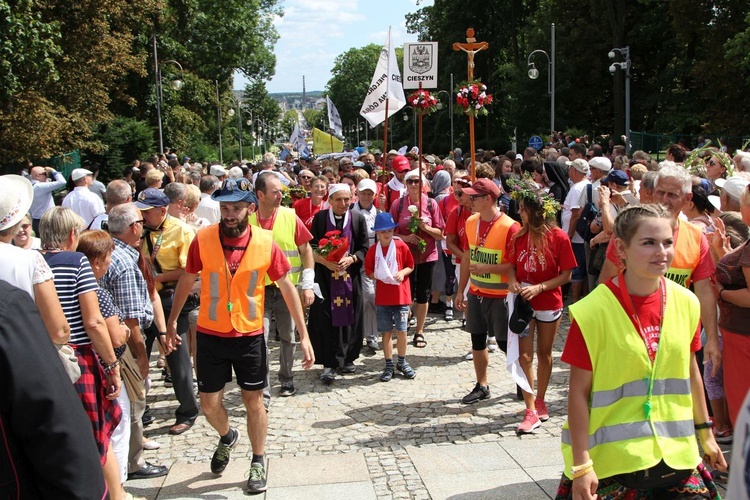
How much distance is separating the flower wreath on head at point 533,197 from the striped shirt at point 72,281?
3.22m

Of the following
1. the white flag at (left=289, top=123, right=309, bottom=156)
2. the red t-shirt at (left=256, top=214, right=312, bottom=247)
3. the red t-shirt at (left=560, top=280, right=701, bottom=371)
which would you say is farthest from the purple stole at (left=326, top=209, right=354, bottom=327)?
the white flag at (left=289, top=123, right=309, bottom=156)

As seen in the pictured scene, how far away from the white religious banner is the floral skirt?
8.35 metres

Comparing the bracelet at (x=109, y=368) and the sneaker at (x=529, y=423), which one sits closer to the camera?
the bracelet at (x=109, y=368)

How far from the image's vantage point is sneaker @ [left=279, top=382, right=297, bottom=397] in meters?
7.45

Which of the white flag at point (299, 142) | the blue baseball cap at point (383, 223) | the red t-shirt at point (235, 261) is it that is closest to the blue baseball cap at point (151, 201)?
the red t-shirt at point (235, 261)

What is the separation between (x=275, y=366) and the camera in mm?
8445

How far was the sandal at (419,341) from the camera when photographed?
9.01 m

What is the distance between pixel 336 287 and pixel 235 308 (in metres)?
2.86

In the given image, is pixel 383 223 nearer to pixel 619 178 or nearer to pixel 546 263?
pixel 546 263

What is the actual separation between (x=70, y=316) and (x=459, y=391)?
13.4 feet

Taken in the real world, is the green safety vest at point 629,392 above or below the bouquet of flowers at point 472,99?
below

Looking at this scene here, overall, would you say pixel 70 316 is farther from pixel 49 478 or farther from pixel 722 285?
pixel 722 285

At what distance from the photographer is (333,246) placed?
25.4ft

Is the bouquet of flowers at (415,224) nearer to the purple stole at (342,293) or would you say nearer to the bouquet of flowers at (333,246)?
the purple stole at (342,293)
